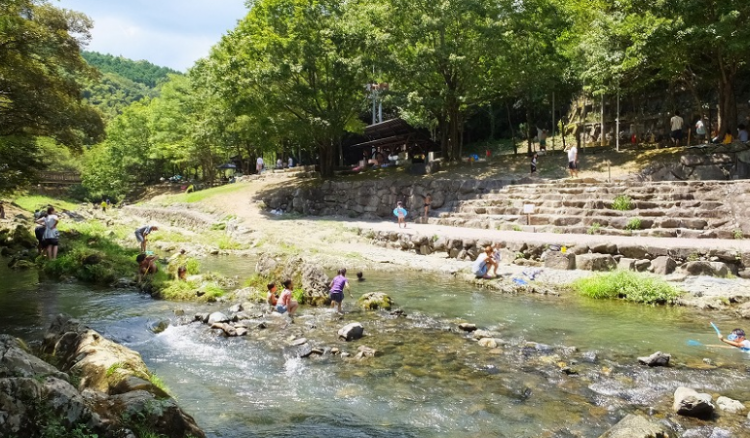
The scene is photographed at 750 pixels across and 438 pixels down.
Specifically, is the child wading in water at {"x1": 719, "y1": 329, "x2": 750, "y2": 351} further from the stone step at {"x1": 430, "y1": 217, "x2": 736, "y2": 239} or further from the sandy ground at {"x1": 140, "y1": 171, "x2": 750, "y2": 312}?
the stone step at {"x1": 430, "y1": 217, "x2": 736, "y2": 239}

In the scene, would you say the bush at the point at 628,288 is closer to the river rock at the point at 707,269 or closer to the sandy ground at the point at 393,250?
the sandy ground at the point at 393,250

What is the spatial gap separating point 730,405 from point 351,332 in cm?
650

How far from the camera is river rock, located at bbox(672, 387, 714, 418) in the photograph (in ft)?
22.0

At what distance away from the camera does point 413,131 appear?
120ft

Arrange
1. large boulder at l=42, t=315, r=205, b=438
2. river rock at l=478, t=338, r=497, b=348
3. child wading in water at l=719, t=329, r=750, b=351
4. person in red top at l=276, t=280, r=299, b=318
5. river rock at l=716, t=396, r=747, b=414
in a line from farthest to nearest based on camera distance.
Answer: person in red top at l=276, t=280, r=299, b=318
river rock at l=478, t=338, r=497, b=348
child wading in water at l=719, t=329, r=750, b=351
river rock at l=716, t=396, r=747, b=414
large boulder at l=42, t=315, r=205, b=438

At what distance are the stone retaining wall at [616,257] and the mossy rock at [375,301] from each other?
6174 mm

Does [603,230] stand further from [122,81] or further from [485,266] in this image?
[122,81]

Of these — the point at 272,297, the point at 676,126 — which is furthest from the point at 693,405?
the point at 676,126

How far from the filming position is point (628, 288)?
13.5 m

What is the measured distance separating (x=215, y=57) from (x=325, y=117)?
13.3 meters

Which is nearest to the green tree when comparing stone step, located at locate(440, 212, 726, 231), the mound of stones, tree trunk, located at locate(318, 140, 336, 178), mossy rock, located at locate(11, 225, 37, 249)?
tree trunk, located at locate(318, 140, 336, 178)

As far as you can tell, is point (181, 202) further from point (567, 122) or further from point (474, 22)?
point (567, 122)

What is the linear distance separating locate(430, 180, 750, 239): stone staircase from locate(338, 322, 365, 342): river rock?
11.9 metres

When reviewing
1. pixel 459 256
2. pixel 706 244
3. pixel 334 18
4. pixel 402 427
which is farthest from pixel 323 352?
pixel 334 18
